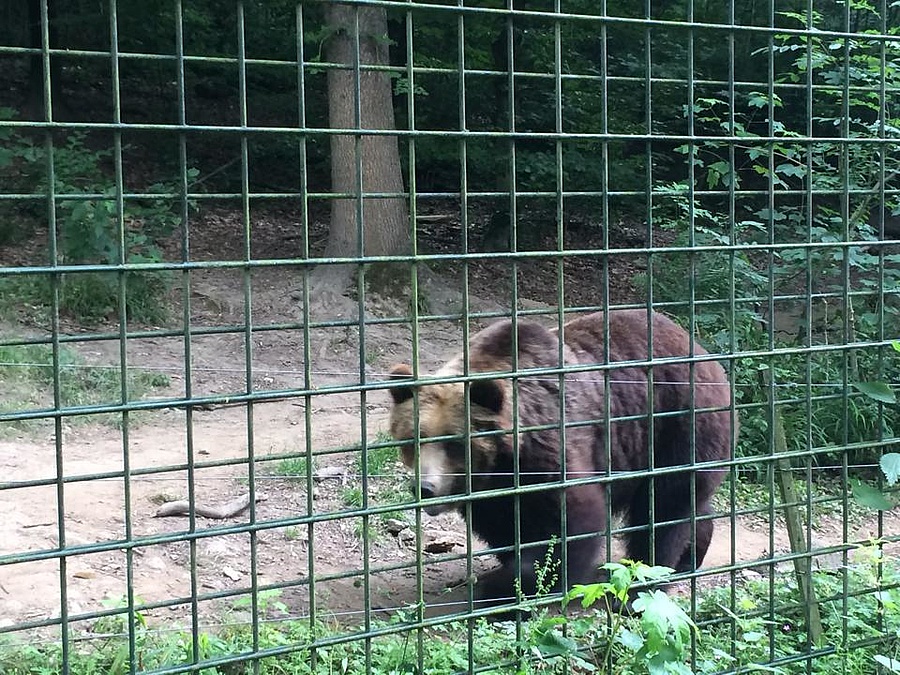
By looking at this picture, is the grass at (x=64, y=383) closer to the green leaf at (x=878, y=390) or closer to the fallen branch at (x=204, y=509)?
the fallen branch at (x=204, y=509)

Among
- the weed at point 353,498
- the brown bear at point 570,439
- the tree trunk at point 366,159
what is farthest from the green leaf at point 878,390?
the tree trunk at point 366,159

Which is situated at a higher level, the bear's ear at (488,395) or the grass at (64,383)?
the bear's ear at (488,395)

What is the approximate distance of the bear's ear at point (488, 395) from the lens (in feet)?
15.7

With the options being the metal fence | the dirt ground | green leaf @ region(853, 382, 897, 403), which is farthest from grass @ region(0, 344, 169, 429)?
green leaf @ region(853, 382, 897, 403)

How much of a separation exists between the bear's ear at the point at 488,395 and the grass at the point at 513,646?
990 mm

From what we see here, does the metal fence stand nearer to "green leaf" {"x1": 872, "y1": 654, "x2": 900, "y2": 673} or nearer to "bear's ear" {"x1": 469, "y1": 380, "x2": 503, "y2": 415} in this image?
"bear's ear" {"x1": 469, "y1": 380, "x2": 503, "y2": 415}

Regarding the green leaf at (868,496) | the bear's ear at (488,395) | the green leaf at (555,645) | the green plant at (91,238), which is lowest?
the green leaf at (555,645)

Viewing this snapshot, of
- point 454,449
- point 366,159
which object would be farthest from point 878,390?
point 366,159

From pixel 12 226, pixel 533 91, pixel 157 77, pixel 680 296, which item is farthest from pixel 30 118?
pixel 680 296

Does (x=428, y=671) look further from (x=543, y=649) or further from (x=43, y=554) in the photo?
→ (x=43, y=554)

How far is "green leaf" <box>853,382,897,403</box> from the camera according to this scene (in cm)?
410

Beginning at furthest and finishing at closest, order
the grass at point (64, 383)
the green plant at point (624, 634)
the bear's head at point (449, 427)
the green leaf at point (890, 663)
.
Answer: the grass at point (64, 383) → the bear's head at point (449, 427) → the green leaf at point (890, 663) → the green plant at point (624, 634)

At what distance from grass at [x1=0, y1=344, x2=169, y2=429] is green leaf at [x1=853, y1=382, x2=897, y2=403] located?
568 centimetres

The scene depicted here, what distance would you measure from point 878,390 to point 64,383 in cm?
636
